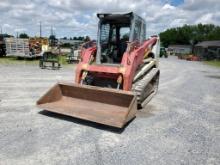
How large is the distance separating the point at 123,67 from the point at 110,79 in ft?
2.11

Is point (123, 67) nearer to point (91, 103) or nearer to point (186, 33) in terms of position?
point (91, 103)

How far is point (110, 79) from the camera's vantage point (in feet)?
24.7

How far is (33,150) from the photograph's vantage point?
4.68 metres

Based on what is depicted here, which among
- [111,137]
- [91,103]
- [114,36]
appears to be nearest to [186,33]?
[114,36]

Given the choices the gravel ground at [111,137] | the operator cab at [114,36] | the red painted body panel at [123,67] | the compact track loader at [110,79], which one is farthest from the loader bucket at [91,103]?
the operator cab at [114,36]

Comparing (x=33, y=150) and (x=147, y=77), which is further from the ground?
(x=147, y=77)

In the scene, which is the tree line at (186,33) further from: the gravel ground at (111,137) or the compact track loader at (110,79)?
the gravel ground at (111,137)

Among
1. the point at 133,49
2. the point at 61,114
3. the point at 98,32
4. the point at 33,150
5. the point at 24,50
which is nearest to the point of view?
the point at 33,150

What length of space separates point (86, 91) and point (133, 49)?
1.78 metres

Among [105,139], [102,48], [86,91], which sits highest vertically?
[102,48]

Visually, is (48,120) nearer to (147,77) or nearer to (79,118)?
(79,118)

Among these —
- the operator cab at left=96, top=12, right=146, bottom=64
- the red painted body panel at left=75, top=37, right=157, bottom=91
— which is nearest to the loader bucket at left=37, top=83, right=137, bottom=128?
the red painted body panel at left=75, top=37, right=157, bottom=91

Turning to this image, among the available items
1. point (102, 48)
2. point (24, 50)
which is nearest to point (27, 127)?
point (102, 48)

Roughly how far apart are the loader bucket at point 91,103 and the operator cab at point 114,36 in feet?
4.31
